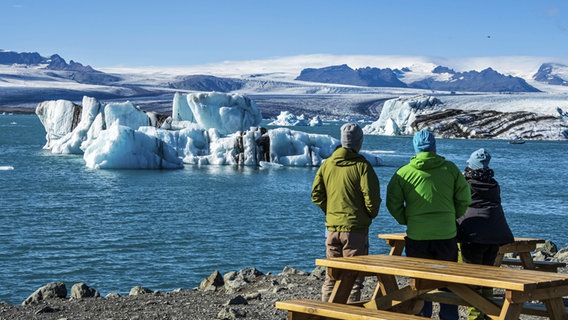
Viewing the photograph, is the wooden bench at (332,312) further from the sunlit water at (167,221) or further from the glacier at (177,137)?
the glacier at (177,137)

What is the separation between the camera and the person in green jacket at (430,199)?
5.50 m

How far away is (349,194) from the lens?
570 cm

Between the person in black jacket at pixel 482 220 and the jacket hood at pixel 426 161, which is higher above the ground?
the jacket hood at pixel 426 161

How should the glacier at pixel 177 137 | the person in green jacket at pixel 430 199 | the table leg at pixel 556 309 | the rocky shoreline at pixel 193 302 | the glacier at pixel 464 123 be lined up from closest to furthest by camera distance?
1. the table leg at pixel 556 309
2. the person in green jacket at pixel 430 199
3. the rocky shoreline at pixel 193 302
4. the glacier at pixel 177 137
5. the glacier at pixel 464 123

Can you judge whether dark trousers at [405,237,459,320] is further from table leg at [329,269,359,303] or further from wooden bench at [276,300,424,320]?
wooden bench at [276,300,424,320]

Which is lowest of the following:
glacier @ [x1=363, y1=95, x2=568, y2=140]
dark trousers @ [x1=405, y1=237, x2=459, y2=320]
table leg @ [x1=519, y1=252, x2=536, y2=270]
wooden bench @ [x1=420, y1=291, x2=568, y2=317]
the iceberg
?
the iceberg

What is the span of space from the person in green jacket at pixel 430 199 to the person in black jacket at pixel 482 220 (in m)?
0.39

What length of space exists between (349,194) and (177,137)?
2961cm

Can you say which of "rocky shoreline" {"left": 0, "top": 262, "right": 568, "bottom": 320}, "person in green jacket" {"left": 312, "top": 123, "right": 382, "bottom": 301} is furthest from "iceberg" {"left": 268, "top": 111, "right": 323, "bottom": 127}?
"person in green jacket" {"left": 312, "top": 123, "right": 382, "bottom": 301}

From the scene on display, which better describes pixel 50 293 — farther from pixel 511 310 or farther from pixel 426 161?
pixel 511 310

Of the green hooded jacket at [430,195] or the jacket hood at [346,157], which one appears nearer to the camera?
the green hooded jacket at [430,195]

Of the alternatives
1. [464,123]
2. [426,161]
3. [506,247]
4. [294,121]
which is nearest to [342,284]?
[426,161]

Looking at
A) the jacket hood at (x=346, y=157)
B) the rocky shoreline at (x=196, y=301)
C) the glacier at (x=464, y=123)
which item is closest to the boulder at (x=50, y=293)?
the rocky shoreline at (x=196, y=301)

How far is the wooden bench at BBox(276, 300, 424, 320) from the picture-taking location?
478cm
